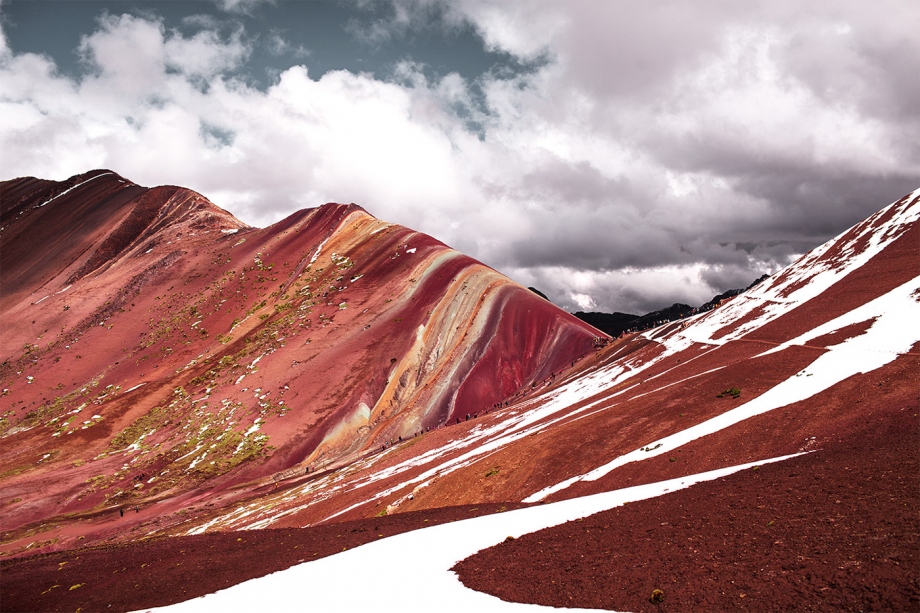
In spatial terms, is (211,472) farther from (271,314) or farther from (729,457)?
(729,457)

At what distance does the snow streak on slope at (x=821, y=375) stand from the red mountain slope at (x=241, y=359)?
41.2 meters

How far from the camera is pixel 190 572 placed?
18.5 metres

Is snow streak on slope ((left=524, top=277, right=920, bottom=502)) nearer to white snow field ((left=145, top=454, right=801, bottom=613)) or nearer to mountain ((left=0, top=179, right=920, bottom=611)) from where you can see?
mountain ((left=0, top=179, right=920, bottom=611))

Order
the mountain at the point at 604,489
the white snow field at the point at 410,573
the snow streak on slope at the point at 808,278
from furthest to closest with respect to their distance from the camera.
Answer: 1. the snow streak on slope at the point at 808,278
2. the white snow field at the point at 410,573
3. the mountain at the point at 604,489

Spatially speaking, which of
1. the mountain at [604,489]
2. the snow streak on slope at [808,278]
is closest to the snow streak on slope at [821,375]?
the mountain at [604,489]

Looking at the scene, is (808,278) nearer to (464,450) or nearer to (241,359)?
(464,450)

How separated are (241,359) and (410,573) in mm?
69997

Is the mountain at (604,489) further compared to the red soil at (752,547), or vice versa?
the mountain at (604,489)

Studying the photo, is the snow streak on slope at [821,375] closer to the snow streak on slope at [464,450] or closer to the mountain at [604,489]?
the mountain at [604,489]

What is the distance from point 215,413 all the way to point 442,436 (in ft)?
115

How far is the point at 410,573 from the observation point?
51.0 feet

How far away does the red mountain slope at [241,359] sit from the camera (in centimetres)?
6028

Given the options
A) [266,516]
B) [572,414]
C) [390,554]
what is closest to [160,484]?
[266,516]

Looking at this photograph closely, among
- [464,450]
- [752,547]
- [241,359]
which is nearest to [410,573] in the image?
[752,547]
